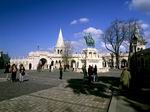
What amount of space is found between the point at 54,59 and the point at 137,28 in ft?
202

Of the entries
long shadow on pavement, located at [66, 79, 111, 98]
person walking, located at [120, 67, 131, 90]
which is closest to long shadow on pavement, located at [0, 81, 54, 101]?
long shadow on pavement, located at [66, 79, 111, 98]

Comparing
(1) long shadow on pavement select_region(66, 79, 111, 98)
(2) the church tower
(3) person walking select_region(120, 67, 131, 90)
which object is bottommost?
(1) long shadow on pavement select_region(66, 79, 111, 98)

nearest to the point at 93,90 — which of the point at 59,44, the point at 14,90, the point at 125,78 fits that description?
the point at 125,78

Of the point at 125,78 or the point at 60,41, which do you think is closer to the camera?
the point at 125,78

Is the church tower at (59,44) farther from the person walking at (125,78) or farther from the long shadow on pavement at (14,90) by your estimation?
the person walking at (125,78)

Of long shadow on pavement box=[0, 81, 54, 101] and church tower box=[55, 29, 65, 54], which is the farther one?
church tower box=[55, 29, 65, 54]

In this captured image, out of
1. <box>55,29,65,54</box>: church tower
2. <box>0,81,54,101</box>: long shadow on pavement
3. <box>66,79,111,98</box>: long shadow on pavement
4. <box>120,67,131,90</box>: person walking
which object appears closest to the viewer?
<box>0,81,54,101</box>: long shadow on pavement

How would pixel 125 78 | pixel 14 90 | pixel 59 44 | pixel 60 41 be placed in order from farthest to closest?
pixel 59 44, pixel 60 41, pixel 14 90, pixel 125 78

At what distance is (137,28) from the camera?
185 feet

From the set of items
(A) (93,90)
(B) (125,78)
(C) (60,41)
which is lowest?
(A) (93,90)

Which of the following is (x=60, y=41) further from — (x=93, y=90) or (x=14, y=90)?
(x=14, y=90)

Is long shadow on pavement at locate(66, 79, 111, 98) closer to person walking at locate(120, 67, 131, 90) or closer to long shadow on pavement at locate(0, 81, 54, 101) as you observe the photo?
person walking at locate(120, 67, 131, 90)

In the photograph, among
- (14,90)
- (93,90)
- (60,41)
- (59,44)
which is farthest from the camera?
(59,44)

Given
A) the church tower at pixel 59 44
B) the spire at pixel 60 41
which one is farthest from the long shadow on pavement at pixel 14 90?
the spire at pixel 60 41
